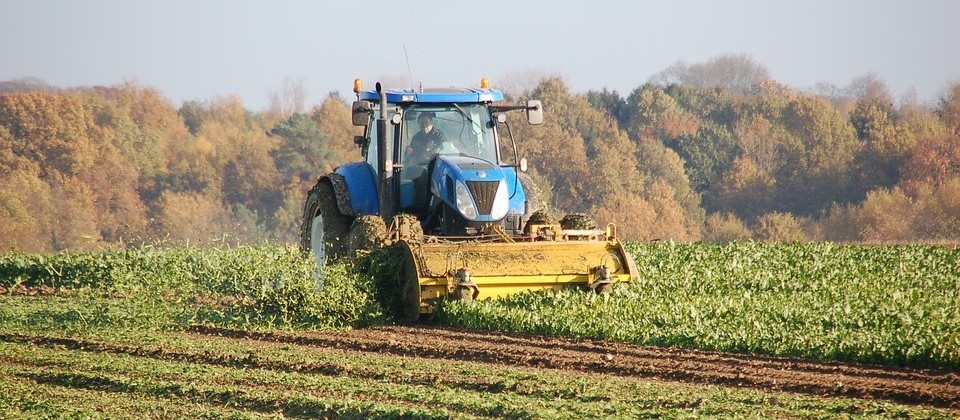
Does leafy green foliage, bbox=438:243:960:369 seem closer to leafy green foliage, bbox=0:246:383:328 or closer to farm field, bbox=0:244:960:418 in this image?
farm field, bbox=0:244:960:418

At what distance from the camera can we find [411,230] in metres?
12.3

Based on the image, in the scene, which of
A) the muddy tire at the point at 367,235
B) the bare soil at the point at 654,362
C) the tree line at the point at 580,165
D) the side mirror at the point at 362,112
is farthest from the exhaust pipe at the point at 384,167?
the tree line at the point at 580,165

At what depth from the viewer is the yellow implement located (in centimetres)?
1182

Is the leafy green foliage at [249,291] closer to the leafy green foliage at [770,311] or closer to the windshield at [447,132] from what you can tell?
the leafy green foliage at [770,311]

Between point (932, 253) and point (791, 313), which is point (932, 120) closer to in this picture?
point (932, 253)

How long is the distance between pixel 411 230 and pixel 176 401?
4.38 meters

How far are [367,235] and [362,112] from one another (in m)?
1.43

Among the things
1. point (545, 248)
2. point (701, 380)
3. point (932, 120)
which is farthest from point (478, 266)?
point (932, 120)

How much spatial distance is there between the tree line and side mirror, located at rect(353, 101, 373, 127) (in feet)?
71.1

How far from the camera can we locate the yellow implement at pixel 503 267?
38.8 feet

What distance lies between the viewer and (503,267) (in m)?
12.0

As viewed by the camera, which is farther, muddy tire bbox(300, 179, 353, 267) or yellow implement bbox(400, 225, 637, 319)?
muddy tire bbox(300, 179, 353, 267)

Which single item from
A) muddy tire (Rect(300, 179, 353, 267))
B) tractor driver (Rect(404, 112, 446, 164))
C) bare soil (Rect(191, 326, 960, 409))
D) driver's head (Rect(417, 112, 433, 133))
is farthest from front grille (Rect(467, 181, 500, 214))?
muddy tire (Rect(300, 179, 353, 267))

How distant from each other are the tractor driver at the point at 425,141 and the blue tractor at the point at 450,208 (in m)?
0.01
